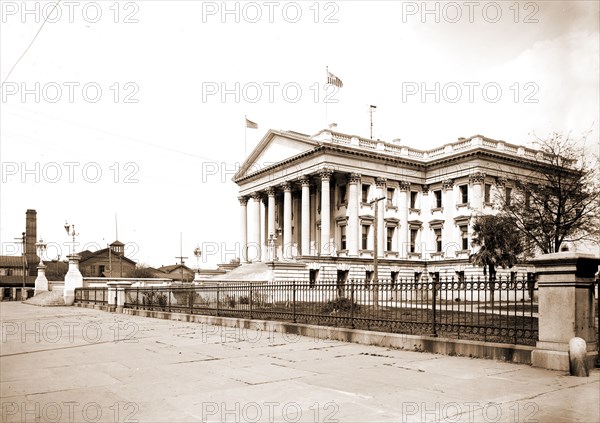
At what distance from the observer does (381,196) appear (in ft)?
182

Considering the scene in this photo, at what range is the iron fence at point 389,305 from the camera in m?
10.1

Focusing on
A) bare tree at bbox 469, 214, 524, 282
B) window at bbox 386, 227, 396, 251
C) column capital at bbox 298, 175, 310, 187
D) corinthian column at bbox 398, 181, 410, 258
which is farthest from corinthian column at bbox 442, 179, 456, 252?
bare tree at bbox 469, 214, 524, 282

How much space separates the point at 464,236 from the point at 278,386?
167 ft

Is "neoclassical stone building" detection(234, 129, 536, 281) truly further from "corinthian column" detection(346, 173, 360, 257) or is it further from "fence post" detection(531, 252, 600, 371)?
"fence post" detection(531, 252, 600, 371)

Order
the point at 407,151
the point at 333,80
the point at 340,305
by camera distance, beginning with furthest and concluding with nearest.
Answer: the point at 407,151
the point at 333,80
the point at 340,305

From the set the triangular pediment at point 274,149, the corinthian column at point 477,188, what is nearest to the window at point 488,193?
the corinthian column at point 477,188

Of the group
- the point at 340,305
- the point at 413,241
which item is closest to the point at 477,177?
the point at 413,241

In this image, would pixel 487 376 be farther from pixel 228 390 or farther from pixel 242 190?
pixel 242 190

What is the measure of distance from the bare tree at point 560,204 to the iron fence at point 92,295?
2307cm

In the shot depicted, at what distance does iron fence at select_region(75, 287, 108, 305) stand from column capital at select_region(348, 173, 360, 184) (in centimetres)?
2965

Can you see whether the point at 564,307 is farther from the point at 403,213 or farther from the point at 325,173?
the point at 403,213

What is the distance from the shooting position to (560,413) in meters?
5.71

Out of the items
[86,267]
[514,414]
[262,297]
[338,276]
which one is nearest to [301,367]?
[514,414]

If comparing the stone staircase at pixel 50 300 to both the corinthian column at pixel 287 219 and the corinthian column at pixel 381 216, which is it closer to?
the corinthian column at pixel 287 219
